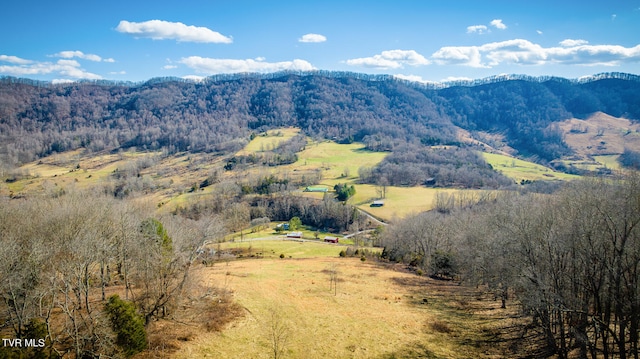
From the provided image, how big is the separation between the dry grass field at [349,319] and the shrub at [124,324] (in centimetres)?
309

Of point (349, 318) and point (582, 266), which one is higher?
point (582, 266)

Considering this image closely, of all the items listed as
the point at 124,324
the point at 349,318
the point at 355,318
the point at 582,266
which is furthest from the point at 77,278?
the point at 582,266

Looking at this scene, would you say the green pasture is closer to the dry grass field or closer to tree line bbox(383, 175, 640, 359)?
the dry grass field

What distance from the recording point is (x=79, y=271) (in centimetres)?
1988

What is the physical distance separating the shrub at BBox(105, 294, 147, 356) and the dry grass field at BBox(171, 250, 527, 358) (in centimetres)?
309

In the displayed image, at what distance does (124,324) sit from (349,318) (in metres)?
18.6

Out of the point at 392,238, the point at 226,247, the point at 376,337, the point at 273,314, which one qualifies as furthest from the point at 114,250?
the point at 392,238

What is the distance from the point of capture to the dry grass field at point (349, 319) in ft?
82.7

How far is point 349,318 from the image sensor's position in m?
31.1

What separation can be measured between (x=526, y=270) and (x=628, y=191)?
8.06 meters

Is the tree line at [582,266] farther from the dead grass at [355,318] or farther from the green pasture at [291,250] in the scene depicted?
the green pasture at [291,250]

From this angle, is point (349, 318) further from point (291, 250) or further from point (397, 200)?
point (397, 200)

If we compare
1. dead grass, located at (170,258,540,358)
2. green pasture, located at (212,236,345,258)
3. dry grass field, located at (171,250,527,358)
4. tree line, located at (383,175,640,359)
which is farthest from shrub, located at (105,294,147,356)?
green pasture, located at (212,236,345,258)

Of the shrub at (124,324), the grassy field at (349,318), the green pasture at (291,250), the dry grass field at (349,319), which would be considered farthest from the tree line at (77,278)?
the green pasture at (291,250)
